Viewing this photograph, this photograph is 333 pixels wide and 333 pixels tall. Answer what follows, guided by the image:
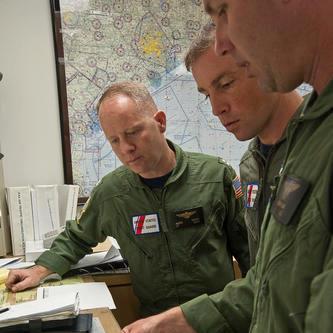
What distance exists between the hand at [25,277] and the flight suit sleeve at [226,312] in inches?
29.3

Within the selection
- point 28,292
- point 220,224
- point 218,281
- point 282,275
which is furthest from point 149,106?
point 282,275

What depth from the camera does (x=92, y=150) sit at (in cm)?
219

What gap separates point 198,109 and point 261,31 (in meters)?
1.86

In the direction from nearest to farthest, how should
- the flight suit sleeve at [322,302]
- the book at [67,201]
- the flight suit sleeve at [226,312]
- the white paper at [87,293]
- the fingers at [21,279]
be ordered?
the flight suit sleeve at [322,302] → the flight suit sleeve at [226,312] → the white paper at [87,293] → the fingers at [21,279] → the book at [67,201]

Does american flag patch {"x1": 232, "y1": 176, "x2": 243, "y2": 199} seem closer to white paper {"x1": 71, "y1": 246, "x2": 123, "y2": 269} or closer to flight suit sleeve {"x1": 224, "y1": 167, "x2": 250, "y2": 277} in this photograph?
flight suit sleeve {"x1": 224, "y1": 167, "x2": 250, "y2": 277}

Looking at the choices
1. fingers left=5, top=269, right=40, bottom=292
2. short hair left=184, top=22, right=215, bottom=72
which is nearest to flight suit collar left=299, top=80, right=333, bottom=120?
short hair left=184, top=22, right=215, bottom=72

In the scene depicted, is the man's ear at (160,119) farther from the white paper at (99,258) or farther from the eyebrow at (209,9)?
the eyebrow at (209,9)

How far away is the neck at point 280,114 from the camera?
1.02 m

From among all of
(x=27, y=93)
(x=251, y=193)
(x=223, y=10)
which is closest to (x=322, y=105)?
(x=223, y=10)

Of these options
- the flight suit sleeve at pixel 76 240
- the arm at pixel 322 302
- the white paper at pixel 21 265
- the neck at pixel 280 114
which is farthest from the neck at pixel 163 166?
the arm at pixel 322 302

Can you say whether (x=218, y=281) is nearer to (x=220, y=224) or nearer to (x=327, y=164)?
(x=220, y=224)

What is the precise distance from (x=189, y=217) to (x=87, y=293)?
421mm

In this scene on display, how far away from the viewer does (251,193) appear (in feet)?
3.56

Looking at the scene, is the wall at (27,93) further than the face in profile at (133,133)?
Yes
